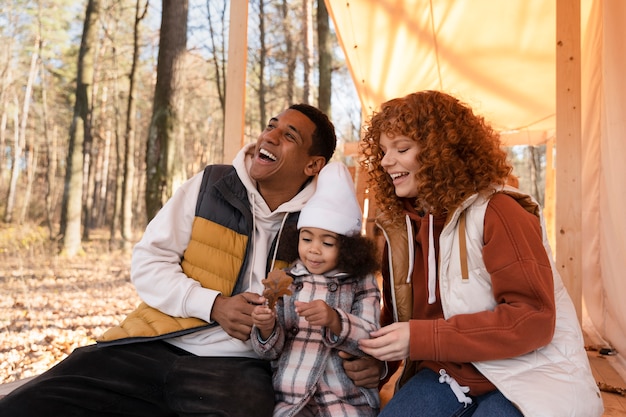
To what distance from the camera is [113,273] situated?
10781 mm

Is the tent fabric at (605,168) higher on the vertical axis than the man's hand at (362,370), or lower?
higher

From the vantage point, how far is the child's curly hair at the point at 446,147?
1745mm

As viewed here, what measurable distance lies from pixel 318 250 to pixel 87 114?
409 inches

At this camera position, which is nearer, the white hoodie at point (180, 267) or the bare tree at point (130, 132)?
the white hoodie at point (180, 267)

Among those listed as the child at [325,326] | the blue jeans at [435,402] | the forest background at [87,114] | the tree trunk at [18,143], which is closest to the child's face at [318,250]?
the child at [325,326]

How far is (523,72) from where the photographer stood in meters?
6.46

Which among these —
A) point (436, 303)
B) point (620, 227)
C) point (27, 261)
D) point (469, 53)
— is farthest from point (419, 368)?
point (27, 261)

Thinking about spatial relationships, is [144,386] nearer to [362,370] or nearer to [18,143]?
[362,370]

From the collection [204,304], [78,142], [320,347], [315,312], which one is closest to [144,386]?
[204,304]

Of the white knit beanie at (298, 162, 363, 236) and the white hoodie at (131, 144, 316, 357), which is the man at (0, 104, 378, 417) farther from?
the white knit beanie at (298, 162, 363, 236)

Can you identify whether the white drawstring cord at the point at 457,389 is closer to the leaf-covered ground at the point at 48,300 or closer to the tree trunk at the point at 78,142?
the leaf-covered ground at the point at 48,300

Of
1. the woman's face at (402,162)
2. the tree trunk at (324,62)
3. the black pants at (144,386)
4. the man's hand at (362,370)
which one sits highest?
the tree trunk at (324,62)

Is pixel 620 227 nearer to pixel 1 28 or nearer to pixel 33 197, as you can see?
pixel 1 28

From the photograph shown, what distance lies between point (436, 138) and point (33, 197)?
15022mm
